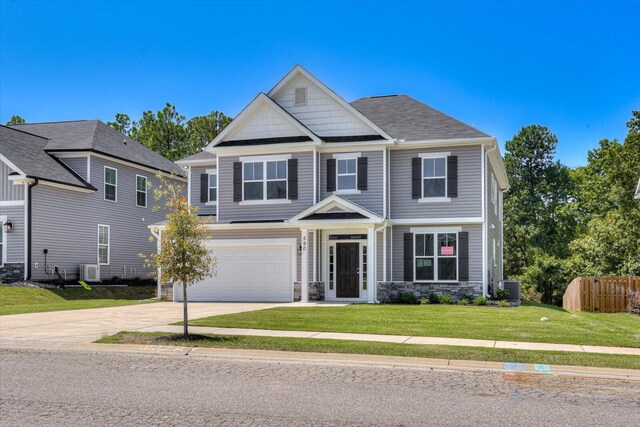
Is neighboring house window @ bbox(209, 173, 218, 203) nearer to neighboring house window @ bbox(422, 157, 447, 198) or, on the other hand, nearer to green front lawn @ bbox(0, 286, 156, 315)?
green front lawn @ bbox(0, 286, 156, 315)

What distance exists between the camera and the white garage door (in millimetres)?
25031

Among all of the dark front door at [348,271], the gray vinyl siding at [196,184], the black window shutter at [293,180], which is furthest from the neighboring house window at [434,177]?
the gray vinyl siding at [196,184]

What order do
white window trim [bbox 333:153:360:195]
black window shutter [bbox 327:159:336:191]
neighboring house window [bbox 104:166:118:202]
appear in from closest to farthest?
white window trim [bbox 333:153:360:195], black window shutter [bbox 327:159:336:191], neighboring house window [bbox 104:166:118:202]

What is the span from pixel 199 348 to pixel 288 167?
13859 millimetres

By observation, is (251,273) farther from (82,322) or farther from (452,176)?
(82,322)

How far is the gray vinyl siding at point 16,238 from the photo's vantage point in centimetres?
2697

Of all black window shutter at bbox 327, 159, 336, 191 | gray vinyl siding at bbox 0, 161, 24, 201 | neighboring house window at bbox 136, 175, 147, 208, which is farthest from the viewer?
neighboring house window at bbox 136, 175, 147, 208

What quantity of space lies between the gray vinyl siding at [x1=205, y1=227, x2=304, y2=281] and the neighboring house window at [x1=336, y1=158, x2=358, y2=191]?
2.41 m

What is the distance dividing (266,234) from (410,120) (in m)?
7.37

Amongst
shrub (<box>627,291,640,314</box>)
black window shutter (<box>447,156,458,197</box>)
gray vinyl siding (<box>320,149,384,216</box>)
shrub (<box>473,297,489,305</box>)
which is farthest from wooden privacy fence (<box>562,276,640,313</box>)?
gray vinyl siding (<box>320,149,384,216</box>)

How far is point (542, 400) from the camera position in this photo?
8.20 meters

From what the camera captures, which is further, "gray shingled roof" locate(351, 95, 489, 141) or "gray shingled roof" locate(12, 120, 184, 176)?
"gray shingled roof" locate(12, 120, 184, 176)

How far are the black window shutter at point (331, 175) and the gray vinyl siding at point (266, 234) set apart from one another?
2139 mm

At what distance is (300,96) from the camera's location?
26172 mm
